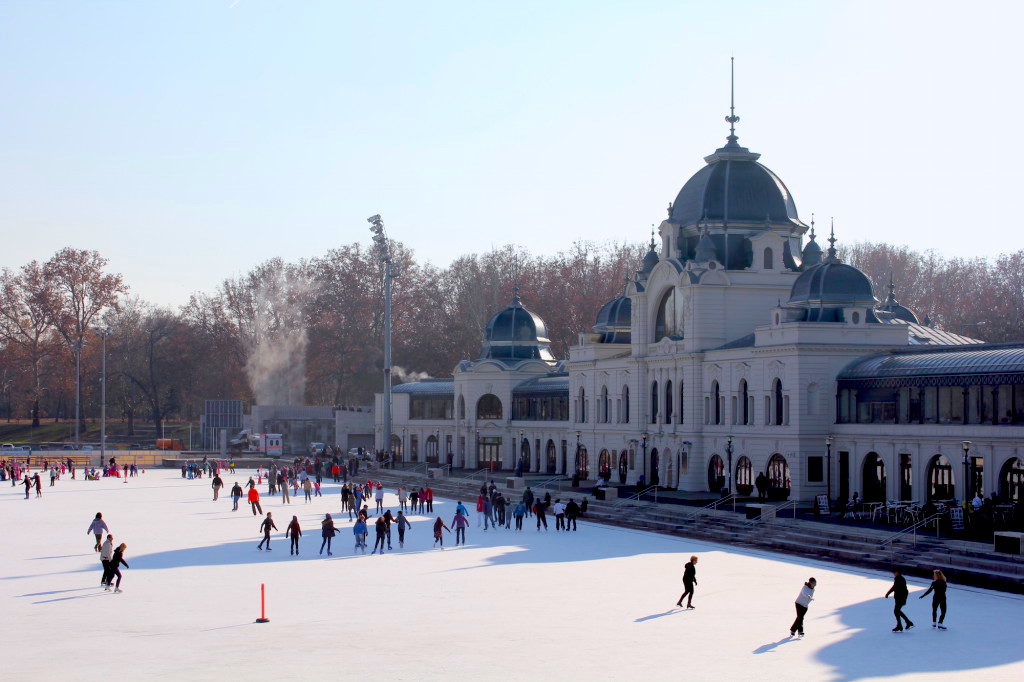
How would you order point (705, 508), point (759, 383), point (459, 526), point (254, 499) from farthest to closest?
point (759, 383)
point (254, 499)
point (705, 508)
point (459, 526)

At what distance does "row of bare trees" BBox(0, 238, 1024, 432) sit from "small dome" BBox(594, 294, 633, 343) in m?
33.4

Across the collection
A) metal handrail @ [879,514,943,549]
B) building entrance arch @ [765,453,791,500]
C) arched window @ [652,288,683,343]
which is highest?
arched window @ [652,288,683,343]

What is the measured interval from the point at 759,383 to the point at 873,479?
728 cm

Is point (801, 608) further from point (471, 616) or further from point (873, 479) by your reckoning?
point (873, 479)

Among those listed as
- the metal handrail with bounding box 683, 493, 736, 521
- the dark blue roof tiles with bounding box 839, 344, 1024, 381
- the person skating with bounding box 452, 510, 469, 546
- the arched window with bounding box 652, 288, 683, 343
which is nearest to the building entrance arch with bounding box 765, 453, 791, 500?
the metal handrail with bounding box 683, 493, 736, 521

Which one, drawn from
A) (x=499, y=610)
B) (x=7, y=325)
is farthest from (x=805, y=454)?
(x=7, y=325)

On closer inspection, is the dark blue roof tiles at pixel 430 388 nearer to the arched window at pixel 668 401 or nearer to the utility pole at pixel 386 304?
the utility pole at pixel 386 304

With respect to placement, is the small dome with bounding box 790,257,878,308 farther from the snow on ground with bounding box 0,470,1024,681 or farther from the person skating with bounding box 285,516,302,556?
the person skating with bounding box 285,516,302,556

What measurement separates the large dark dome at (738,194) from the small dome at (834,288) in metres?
10.1

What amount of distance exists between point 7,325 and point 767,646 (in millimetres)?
104788

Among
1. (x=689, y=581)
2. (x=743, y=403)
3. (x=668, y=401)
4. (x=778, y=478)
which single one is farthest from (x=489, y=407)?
(x=689, y=581)

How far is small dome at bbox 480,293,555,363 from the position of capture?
3450 inches

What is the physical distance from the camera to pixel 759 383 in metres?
54.2

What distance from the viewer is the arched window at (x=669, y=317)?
205ft
